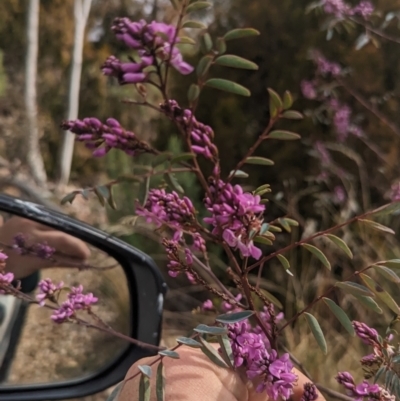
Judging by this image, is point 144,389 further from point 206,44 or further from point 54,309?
point 206,44

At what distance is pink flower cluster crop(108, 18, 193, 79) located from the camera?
44cm

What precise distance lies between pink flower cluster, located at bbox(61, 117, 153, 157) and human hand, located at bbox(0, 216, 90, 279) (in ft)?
1.13

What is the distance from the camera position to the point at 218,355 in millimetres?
482

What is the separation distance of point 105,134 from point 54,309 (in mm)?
→ 228

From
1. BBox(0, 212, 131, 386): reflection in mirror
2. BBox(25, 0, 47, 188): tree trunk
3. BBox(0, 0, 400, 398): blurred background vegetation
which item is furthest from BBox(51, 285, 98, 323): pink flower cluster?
BBox(25, 0, 47, 188): tree trunk

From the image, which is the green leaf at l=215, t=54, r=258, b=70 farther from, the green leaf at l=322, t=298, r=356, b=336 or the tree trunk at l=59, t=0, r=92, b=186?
the tree trunk at l=59, t=0, r=92, b=186

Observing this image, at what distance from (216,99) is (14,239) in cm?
211

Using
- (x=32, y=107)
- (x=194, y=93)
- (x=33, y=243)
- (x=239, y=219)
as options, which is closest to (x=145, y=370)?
(x=239, y=219)

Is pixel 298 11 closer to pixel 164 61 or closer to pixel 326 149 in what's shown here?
pixel 326 149

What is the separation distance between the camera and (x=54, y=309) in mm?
583

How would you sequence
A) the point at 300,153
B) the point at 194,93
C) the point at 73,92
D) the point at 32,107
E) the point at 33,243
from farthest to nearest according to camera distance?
the point at 73,92
the point at 32,107
the point at 300,153
the point at 33,243
the point at 194,93

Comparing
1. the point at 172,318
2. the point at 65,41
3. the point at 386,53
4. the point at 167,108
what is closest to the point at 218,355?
the point at 167,108

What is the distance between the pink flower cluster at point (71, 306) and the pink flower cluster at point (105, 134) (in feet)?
0.61

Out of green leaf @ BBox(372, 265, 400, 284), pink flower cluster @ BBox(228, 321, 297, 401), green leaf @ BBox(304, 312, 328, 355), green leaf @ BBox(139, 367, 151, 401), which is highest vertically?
green leaf @ BBox(372, 265, 400, 284)
